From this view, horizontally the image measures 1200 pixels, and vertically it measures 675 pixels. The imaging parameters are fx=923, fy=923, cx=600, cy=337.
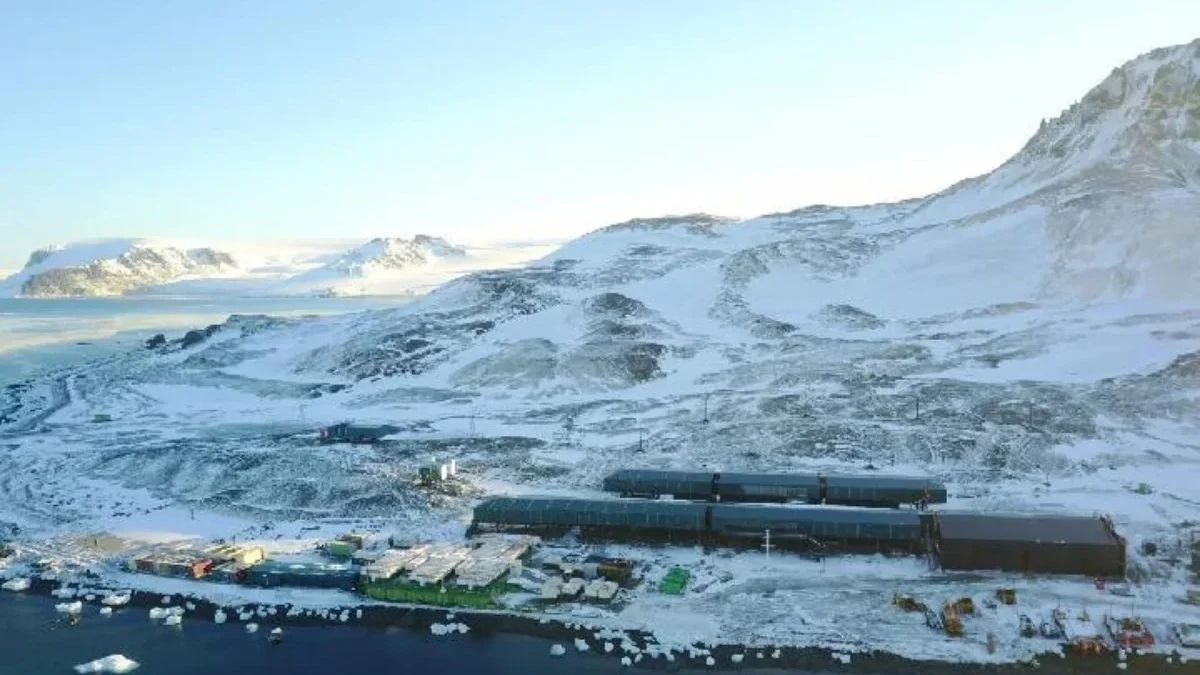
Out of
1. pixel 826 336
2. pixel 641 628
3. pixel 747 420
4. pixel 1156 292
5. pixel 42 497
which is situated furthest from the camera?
pixel 826 336

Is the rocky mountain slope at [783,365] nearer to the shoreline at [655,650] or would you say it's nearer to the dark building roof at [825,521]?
the dark building roof at [825,521]

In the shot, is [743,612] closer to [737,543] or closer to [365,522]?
[737,543]

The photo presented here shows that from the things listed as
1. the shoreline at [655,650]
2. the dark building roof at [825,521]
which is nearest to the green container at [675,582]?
the shoreline at [655,650]

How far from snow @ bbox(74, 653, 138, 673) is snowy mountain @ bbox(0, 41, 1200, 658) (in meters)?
19.7

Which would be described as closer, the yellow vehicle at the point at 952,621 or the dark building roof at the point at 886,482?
the yellow vehicle at the point at 952,621

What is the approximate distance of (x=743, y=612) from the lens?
150ft

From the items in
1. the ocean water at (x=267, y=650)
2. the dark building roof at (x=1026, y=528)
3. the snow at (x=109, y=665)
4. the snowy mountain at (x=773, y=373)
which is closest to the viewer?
the snow at (x=109, y=665)

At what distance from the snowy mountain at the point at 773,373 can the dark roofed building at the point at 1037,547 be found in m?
2.23

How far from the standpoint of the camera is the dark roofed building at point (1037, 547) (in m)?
48.1

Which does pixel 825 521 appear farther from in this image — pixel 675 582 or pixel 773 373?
pixel 773 373

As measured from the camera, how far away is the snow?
135 ft

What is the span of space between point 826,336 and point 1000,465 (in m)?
48.1

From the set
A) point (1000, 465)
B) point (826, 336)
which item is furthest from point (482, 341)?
point (1000, 465)

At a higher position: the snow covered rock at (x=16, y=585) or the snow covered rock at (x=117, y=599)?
the snow covered rock at (x=16, y=585)
